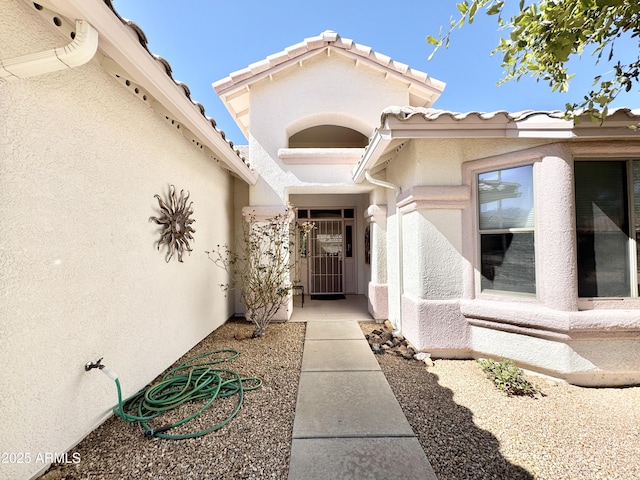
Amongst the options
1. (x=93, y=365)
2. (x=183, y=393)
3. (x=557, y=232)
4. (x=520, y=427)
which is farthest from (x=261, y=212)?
(x=520, y=427)

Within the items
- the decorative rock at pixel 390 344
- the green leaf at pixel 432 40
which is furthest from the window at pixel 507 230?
the green leaf at pixel 432 40

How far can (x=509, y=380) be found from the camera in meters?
3.46

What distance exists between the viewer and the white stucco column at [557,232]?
3.61 m

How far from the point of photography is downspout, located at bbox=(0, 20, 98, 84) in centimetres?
191

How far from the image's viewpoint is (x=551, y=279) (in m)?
3.70

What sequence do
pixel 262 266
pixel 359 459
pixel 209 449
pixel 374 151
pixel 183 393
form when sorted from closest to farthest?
1. pixel 359 459
2. pixel 209 449
3. pixel 183 393
4. pixel 374 151
5. pixel 262 266

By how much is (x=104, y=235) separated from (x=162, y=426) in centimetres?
218

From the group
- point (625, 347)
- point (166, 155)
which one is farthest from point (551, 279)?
point (166, 155)

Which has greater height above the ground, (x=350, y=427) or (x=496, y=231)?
(x=496, y=231)

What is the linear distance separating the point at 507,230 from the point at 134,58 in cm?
527

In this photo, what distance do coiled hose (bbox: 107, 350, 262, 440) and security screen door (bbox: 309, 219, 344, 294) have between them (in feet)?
19.5

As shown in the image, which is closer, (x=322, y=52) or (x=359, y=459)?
(x=359, y=459)

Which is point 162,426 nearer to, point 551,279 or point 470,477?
point 470,477

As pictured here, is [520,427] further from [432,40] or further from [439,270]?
[432,40]
